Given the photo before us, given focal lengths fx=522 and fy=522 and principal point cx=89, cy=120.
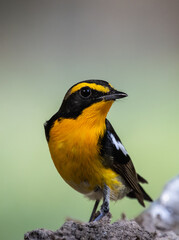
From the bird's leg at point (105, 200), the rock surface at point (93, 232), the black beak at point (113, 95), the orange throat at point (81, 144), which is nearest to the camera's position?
the rock surface at point (93, 232)

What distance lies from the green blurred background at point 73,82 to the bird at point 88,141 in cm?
223

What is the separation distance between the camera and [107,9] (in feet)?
39.6

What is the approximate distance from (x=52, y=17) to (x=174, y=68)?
314 centimetres

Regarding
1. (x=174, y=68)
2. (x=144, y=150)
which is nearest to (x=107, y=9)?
(x=174, y=68)

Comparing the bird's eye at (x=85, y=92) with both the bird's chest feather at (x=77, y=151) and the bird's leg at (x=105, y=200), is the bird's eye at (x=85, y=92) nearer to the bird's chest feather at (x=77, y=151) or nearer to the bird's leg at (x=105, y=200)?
the bird's chest feather at (x=77, y=151)

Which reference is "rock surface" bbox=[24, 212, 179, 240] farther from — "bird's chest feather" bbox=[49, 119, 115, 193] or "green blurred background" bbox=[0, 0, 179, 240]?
"green blurred background" bbox=[0, 0, 179, 240]

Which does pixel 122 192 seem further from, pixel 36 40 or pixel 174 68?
pixel 36 40

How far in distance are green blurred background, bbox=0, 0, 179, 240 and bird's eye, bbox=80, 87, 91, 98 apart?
2777 millimetres

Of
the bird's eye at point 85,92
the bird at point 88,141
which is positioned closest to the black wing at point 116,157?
the bird at point 88,141

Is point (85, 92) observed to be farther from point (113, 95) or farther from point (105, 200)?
point (105, 200)

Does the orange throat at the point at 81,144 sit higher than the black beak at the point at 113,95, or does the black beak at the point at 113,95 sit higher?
the black beak at the point at 113,95

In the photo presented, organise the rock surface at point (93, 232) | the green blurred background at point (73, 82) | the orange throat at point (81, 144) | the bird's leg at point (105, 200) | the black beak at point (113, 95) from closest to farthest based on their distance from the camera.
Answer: the rock surface at point (93, 232), the black beak at point (113, 95), the orange throat at point (81, 144), the bird's leg at point (105, 200), the green blurred background at point (73, 82)

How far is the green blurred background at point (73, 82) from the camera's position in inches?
284

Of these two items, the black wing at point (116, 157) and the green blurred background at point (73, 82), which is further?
the green blurred background at point (73, 82)
